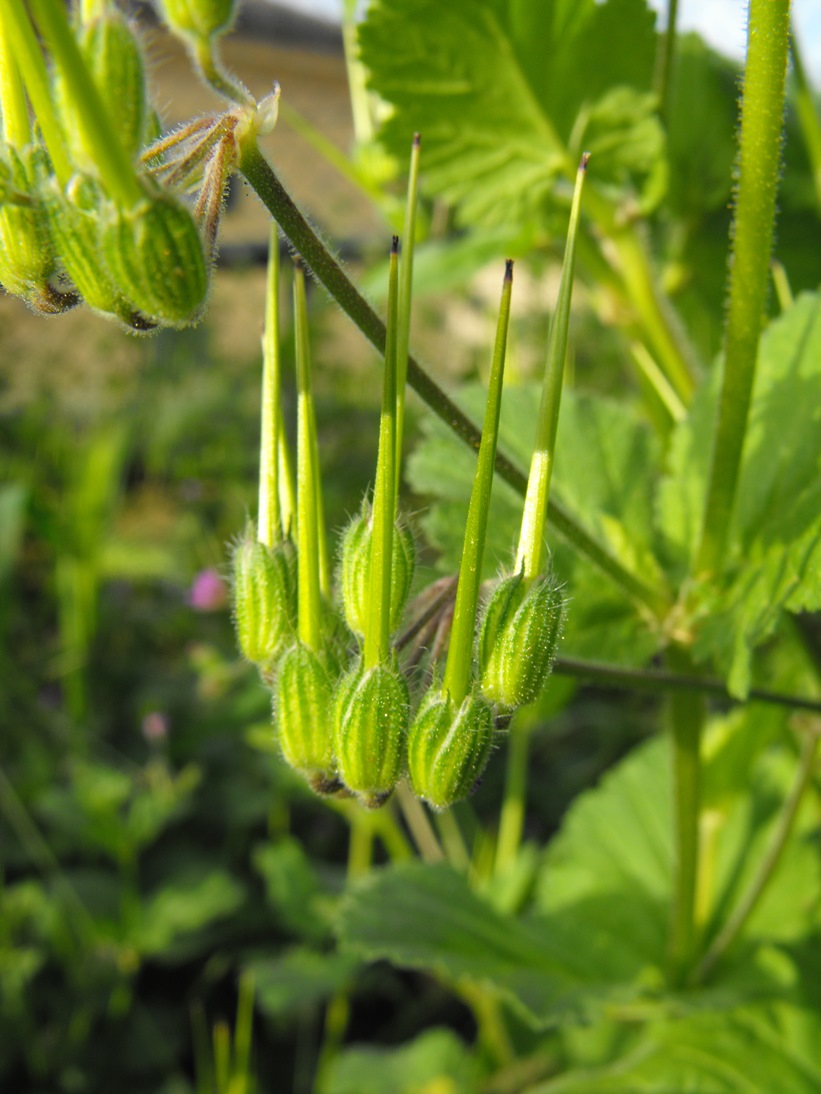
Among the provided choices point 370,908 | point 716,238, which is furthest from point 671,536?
point 716,238

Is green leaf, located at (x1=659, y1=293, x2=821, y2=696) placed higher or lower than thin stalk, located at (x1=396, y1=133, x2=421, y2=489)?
lower

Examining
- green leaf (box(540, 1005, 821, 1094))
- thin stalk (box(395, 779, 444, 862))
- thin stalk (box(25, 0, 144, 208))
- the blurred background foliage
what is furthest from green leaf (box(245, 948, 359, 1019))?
thin stalk (box(25, 0, 144, 208))

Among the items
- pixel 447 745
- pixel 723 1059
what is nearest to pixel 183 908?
pixel 723 1059

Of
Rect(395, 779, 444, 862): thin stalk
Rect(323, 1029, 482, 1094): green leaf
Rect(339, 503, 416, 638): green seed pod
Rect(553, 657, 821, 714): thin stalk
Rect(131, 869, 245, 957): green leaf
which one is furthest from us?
Rect(131, 869, 245, 957): green leaf

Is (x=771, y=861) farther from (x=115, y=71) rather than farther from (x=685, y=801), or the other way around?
(x=115, y=71)

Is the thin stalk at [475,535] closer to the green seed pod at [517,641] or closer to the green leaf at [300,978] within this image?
the green seed pod at [517,641]

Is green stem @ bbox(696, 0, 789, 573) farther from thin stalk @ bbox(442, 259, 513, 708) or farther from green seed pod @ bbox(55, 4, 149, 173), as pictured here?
green seed pod @ bbox(55, 4, 149, 173)
